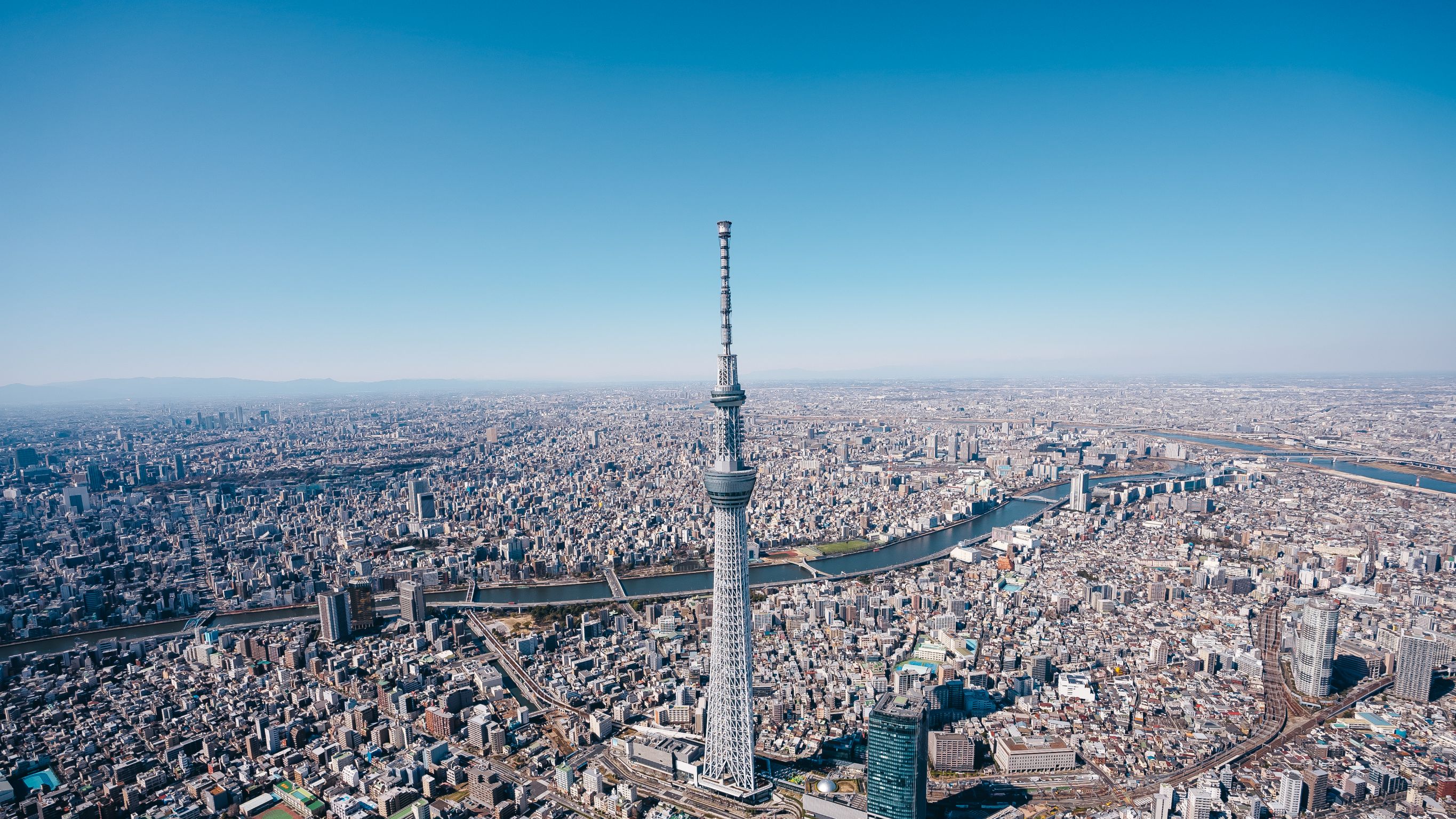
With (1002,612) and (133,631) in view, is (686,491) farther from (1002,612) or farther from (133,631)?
(133,631)

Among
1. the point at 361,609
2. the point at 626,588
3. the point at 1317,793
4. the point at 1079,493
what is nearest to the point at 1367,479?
the point at 1079,493

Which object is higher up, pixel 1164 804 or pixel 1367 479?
pixel 1367 479

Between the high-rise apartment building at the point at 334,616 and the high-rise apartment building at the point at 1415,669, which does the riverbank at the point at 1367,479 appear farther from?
the high-rise apartment building at the point at 334,616


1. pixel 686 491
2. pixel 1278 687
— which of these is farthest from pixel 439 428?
pixel 1278 687

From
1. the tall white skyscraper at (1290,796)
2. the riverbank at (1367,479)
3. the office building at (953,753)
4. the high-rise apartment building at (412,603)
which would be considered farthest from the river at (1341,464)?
the high-rise apartment building at (412,603)

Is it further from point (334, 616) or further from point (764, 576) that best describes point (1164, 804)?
point (334, 616)

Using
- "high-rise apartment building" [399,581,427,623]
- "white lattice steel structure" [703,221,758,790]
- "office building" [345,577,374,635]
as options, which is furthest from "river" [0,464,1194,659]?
"white lattice steel structure" [703,221,758,790]
